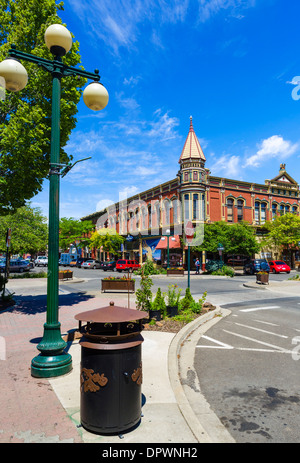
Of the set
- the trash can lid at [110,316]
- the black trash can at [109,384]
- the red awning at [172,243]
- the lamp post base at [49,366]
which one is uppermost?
the red awning at [172,243]

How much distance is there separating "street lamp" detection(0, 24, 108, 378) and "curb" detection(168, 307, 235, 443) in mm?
1949

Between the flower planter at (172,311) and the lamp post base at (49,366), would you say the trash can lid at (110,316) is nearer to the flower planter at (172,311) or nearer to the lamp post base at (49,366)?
the lamp post base at (49,366)

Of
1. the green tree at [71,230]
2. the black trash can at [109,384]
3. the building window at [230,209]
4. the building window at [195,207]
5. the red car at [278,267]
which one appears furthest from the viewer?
the green tree at [71,230]

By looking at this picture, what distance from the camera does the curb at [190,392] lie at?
10.5 feet

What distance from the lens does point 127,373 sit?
3115 millimetres

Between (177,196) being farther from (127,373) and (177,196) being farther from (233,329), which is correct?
(127,373)

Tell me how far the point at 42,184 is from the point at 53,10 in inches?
238

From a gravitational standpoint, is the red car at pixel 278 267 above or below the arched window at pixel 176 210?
below

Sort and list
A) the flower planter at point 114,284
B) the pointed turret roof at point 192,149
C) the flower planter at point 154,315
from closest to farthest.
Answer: the flower planter at point 154,315
the flower planter at point 114,284
the pointed turret roof at point 192,149

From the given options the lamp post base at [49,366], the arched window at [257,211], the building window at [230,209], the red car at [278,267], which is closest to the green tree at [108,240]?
the building window at [230,209]

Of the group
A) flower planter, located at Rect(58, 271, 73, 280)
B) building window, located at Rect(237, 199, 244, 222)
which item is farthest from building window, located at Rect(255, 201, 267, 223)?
flower planter, located at Rect(58, 271, 73, 280)

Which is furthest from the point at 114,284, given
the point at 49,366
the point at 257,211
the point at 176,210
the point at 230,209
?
the point at 257,211

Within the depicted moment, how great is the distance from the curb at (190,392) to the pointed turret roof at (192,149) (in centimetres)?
3060

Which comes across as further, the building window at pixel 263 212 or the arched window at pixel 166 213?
the building window at pixel 263 212
